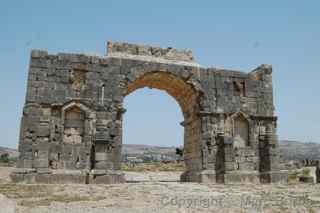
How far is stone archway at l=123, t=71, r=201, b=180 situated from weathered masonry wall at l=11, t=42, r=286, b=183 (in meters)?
0.04

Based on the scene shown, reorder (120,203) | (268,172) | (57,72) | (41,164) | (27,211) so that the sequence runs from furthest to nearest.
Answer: (268,172), (57,72), (41,164), (120,203), (27,211)

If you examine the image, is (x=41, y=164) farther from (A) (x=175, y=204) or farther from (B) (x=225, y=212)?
(B) (x=225, y=212)

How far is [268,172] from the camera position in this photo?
46.9 feet

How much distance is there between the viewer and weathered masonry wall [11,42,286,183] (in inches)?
496

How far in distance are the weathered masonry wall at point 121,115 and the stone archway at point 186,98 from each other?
0.04 meters

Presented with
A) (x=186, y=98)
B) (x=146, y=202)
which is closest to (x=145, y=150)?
(x=186, y=98)

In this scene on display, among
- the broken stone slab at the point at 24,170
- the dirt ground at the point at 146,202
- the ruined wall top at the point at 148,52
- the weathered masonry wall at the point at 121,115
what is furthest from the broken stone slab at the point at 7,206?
the ruined wall top at the point at 148,52

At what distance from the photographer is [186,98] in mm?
15617

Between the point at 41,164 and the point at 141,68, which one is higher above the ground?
the point at 141,68

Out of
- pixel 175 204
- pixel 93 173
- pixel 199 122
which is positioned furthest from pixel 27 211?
pixel 199 122

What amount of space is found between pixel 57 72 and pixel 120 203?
7.50 meters

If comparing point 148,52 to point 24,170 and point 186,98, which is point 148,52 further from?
point 24,170

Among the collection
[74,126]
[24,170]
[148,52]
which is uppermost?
[148,52]

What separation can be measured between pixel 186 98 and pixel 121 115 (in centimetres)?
347
